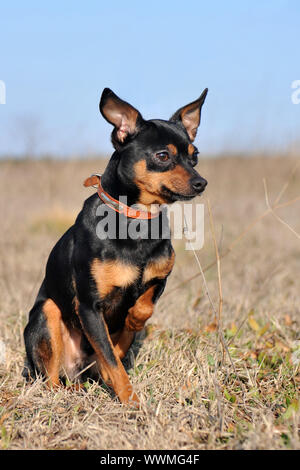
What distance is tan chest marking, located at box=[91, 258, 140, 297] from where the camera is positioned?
3.11 metres

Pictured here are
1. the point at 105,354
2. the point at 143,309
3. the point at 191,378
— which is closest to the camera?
the point at 105,354

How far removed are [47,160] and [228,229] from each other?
4.08 meters

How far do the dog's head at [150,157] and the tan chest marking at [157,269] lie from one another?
0.39 meters

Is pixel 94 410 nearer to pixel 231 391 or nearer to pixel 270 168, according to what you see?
pixel 231 391

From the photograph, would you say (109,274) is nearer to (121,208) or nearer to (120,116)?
(121,208)

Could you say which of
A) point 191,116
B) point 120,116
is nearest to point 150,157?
point 120,116

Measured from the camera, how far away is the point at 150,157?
3.23m

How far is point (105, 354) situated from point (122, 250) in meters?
0.65

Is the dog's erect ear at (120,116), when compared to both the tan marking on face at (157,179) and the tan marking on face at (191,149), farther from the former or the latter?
the tan marking on face at (191,149)

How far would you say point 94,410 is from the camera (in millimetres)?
2889

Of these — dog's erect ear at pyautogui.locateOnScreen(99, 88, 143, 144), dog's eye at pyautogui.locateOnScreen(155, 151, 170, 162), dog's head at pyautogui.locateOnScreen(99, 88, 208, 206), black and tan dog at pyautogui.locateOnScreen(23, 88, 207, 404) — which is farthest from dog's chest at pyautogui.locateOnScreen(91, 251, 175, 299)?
dog's erect ear at pyautogui.locateOnScreen(99, 88, 143, 144)

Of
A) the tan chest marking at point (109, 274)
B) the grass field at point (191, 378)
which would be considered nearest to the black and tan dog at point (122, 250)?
the tan chest marking at point (109, 274)

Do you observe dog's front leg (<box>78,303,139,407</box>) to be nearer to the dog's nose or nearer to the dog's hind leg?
the dog's hind leg
